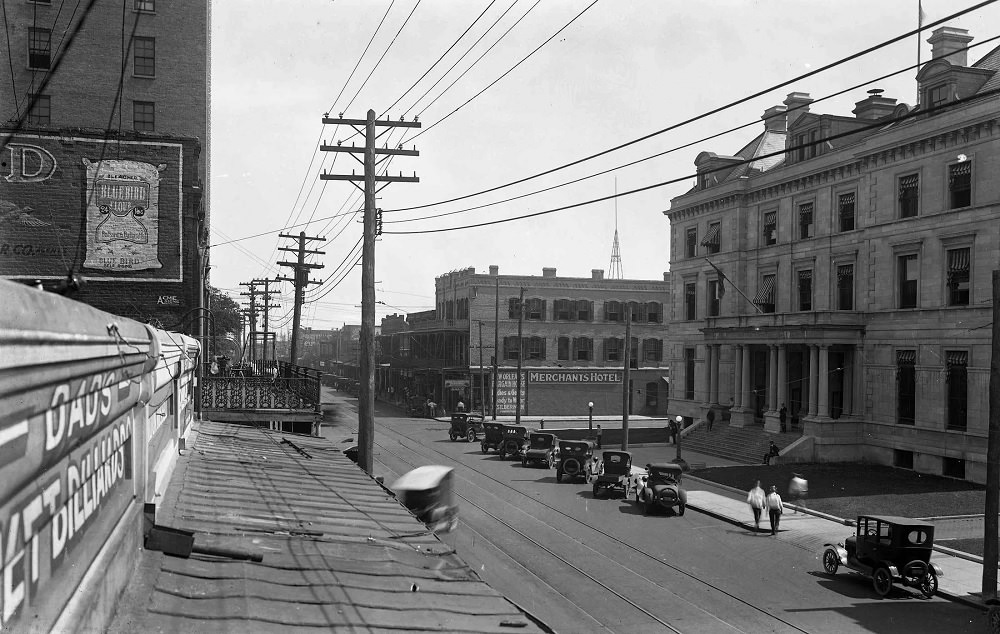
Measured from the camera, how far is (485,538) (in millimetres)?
22453

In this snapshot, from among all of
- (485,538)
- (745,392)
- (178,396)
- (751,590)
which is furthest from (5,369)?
(745,392)

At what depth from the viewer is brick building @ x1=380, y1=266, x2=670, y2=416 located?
219 ft

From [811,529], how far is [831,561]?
5.43m

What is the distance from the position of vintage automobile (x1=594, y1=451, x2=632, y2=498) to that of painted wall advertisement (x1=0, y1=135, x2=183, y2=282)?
16.5 meters

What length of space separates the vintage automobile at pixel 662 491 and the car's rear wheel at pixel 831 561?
6849 millimetres

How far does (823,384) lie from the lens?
128 feet

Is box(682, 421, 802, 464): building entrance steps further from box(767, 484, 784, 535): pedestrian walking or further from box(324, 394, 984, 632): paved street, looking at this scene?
box(767, 484, 784, 535): pedestrian walking

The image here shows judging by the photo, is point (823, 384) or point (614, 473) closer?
point (614, 473)

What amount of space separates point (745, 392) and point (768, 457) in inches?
301

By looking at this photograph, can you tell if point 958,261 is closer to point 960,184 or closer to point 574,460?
point 960,184

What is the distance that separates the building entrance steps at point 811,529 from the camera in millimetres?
18781

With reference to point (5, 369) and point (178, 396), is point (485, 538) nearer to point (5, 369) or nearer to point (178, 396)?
point (178, 396)

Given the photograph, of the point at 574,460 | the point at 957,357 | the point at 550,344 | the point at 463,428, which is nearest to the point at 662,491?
the point at 574,460

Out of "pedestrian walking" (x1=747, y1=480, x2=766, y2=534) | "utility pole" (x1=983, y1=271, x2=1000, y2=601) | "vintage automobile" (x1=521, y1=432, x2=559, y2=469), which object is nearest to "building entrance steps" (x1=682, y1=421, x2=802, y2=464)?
"vintage automobile" (x1=521, y1=432, x2=559, y2=469)
